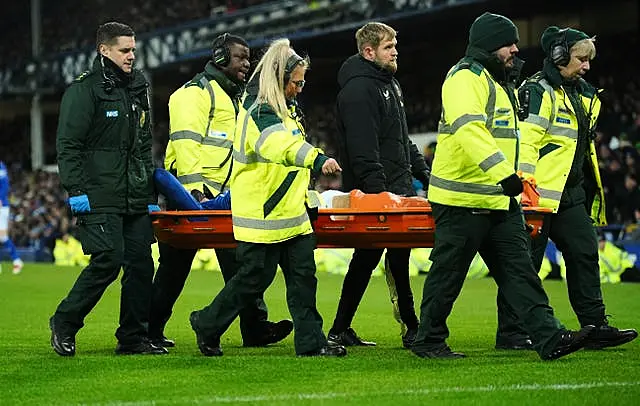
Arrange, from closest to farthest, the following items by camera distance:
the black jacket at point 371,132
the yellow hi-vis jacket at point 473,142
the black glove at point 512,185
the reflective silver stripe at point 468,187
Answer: the black glove at point 512,185 → the yellow hi-vis jacket at point 473,142 → the reflective silver stripe at point 468,187 → the black jacket at point 371,132

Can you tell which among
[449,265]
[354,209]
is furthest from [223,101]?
[449,265]

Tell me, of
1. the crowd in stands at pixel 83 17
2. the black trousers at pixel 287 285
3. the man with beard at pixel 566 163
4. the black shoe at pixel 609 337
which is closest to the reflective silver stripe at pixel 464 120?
the man with beard at pixel 566 163

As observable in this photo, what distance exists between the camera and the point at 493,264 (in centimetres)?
944

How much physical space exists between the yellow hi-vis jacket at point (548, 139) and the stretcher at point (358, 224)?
27 centimetres

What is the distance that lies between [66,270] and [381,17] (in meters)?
8.96

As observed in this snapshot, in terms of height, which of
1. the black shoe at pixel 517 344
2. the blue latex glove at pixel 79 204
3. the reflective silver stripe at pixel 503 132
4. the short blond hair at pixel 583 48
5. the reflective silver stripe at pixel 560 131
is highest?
the short blond hair at pixel 583 48

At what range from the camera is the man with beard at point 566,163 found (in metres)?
10.2

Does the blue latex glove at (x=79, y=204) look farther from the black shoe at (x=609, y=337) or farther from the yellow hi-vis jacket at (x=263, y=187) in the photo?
the black shoe at (x=609, y=337)

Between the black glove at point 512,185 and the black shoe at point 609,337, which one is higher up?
the black glove at point 512,185

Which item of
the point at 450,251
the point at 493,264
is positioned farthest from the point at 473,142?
the point at 493,264

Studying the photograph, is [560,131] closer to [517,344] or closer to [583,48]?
[583,48]

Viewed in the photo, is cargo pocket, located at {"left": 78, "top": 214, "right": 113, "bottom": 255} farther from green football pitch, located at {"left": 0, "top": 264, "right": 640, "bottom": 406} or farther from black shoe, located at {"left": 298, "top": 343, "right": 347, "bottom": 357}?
black shoe, located at {"left": 298, "top": 343, "right": 347, "bottom": 357}

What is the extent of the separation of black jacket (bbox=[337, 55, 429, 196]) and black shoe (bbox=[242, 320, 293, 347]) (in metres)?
1.17

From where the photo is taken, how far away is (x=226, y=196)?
10289mm
